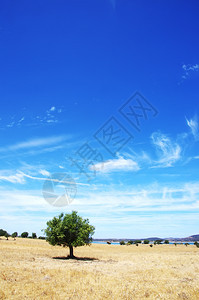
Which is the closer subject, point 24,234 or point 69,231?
point 69,231

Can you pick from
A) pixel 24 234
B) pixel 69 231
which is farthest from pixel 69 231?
pixel 24 234

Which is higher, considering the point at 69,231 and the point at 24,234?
the point at 69,231

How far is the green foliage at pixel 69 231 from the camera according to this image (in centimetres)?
3700

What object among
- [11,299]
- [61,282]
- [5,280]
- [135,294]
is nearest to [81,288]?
[61,282]

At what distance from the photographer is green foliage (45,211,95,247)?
3700cm

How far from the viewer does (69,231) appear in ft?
121

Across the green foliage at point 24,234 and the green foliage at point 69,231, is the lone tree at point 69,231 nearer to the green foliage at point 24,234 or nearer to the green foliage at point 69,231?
the green foliage at point 69,231

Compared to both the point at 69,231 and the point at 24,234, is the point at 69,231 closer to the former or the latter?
the point at 69,231

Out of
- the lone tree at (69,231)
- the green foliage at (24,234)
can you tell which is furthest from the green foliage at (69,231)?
the green foliage at (24,234)

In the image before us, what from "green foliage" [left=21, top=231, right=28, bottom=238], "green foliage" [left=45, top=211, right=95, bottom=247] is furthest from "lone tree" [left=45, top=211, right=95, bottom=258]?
"green foliage" [left=21, top=231, right=28, bottom=238]

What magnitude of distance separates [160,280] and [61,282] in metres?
8.76

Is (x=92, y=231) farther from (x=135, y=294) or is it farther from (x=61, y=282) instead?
(x=135, y=294)

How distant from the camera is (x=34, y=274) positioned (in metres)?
18.5

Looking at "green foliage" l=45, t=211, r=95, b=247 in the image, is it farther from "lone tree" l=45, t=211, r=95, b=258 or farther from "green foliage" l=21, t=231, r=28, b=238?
"green foliage" l=21, t=231, r=28, b=238
